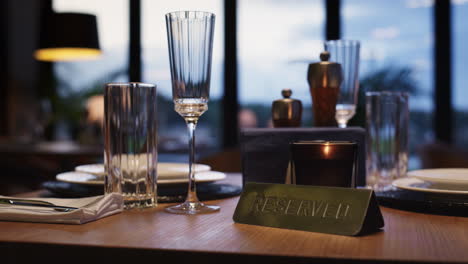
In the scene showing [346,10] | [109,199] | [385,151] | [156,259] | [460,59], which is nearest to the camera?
[156,259]

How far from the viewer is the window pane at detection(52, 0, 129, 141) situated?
5.65 m

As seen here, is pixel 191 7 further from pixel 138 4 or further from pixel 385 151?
pixel 385 151

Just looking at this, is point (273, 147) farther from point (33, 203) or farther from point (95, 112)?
point (95, 112)

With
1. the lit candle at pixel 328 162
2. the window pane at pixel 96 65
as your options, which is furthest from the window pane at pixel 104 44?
the lit candle at pixel 328 162

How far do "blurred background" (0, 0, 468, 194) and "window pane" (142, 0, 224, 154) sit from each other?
11 millimetres

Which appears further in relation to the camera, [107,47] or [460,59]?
[107,47]

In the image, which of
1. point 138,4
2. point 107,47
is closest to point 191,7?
point 138,4

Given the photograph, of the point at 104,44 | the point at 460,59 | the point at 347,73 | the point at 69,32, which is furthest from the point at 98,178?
the point at 104,44

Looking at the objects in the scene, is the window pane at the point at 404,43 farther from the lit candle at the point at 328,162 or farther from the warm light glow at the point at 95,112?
the lit candle at the point at 328,162

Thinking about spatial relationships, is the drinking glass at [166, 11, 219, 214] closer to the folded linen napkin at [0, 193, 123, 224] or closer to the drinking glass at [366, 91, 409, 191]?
the folded linen napkin at [0, 193, 123, 224]

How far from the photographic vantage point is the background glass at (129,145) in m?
0.90

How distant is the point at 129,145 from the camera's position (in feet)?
2.95

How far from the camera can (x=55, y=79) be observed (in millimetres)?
6008

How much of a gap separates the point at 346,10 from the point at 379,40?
17.5 inches
